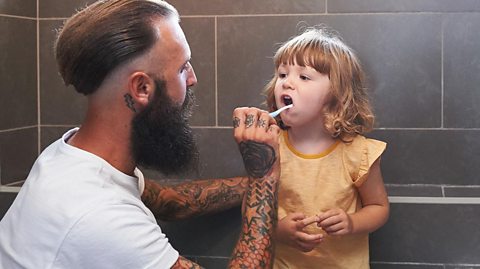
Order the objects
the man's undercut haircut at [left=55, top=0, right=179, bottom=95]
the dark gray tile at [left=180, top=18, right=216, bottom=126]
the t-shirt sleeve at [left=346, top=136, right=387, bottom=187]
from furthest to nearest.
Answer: the dark gray tile at [left=180, top=18, right=216, bottom=126]
the t-shirt sleeve at [left=346, top=136, right=387, bottom=187]
the man's undercut haircut at [left=55, top=0, right=179, bottom=95]

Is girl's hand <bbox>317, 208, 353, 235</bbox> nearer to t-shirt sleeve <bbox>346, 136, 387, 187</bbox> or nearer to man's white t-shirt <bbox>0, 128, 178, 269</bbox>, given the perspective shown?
t-shirt sleeve <bbox>346, 136, 387, 187</bbox>

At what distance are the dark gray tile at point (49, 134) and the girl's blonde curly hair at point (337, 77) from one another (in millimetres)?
948

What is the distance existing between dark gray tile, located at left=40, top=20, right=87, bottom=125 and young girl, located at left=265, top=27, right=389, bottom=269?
2.82ft

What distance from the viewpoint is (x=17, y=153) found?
2.51m

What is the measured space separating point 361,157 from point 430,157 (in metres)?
0.53

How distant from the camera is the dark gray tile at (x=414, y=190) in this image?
2.30 meters

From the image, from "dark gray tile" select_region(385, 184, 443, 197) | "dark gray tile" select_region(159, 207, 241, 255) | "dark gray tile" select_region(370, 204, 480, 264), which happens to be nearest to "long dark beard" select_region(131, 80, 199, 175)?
"dark gray tile" select_region(159, 207, 241, 255)

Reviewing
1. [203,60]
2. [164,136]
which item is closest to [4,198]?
[203,60]

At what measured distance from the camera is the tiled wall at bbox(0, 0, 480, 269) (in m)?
2.22

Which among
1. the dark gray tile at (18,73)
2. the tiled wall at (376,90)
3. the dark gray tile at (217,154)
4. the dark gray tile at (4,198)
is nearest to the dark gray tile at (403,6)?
the tiled wall at (376,90)

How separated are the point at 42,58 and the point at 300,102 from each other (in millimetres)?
1067

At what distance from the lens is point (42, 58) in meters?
2.61

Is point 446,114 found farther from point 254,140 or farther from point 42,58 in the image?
point 42,58

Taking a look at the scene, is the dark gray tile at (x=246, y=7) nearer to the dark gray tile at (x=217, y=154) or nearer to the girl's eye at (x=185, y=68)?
the dark gray tile at (x=217, y=154)
